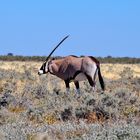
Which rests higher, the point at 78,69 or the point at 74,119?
the point at 78,69

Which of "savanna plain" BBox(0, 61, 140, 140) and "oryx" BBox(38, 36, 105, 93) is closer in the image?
"savanna plain" BBox(0, 61, 140, 140)

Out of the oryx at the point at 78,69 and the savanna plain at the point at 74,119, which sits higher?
the oryx at the point at 78,69

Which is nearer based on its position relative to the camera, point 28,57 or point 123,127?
point 123,127

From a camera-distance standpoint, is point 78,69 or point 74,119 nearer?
point 74,119

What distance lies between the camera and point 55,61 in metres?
20.4

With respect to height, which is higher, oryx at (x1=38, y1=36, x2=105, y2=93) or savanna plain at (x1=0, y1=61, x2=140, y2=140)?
oryx at (x1=38, y1=36, x2=105, y2=93)

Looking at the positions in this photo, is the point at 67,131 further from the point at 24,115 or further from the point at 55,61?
the point at 55,61

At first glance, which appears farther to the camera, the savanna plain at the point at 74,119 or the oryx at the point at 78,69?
the oryx at the point at 78,69

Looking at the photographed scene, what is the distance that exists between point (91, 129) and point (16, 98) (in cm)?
634

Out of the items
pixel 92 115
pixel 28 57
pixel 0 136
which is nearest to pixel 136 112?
pixel 92 115

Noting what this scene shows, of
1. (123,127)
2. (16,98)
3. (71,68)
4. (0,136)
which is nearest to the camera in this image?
(0,136)

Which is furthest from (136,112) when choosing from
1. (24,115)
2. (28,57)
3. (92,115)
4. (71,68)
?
(28,57)

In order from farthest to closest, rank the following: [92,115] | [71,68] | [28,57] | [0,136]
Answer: [28,57], [71,68], [92,115], [0,136]

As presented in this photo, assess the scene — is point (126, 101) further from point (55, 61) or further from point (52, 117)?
point (55, 61)
